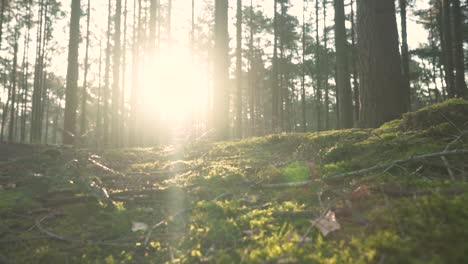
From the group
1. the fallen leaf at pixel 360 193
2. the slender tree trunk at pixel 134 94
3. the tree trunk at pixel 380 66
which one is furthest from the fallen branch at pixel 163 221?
the slender tree trunk at pixel 134 94

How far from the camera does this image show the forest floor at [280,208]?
1.82 meters

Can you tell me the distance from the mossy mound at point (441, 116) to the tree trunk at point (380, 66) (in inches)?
50.0

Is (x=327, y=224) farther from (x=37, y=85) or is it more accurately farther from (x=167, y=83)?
(x=37, y=85)

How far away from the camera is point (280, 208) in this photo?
2678 mm

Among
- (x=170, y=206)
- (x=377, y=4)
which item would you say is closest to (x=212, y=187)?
(x=170, y=206)

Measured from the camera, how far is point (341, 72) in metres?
11.9

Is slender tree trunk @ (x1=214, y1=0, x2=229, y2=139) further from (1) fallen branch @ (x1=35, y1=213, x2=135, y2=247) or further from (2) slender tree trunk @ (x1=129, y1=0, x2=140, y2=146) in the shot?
(2) slender tree trunk @ (x1=129, y1=0, x2=140, y2=146)

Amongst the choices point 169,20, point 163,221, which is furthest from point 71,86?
point 169,20

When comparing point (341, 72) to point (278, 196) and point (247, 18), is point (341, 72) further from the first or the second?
Answer: point (247, 18)

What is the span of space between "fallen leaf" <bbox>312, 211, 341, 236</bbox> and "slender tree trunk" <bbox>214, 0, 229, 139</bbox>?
9.40m

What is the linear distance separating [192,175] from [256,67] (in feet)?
97.8

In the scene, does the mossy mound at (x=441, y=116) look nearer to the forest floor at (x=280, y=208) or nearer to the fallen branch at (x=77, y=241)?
the forest floor at (x=280, y=208)

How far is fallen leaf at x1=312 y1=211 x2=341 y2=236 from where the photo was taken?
2055mm

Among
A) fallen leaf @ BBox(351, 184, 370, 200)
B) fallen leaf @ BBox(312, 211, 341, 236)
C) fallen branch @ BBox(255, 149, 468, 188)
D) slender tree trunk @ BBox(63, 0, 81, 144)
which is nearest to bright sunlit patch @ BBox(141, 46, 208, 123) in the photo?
slender tree trunk @ BBox(63, 0, 81, 144)
